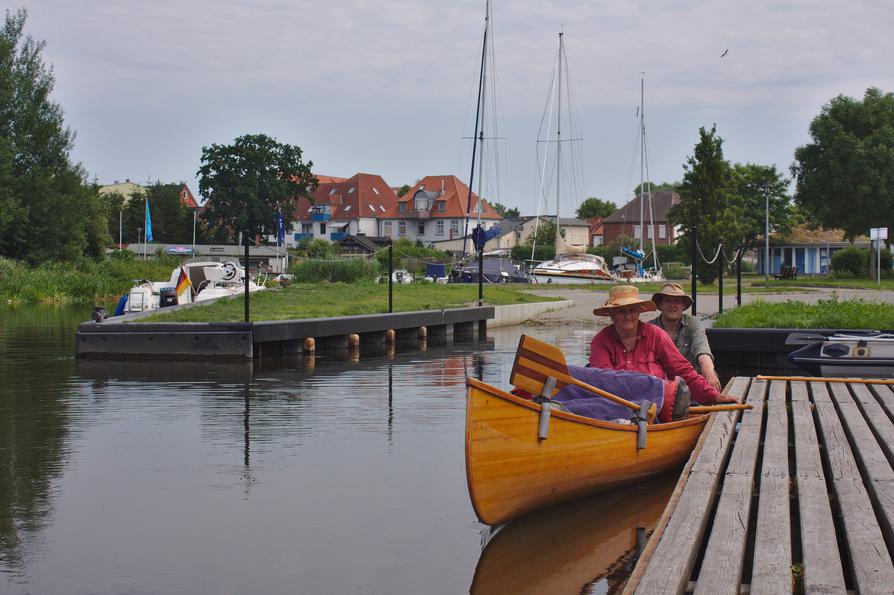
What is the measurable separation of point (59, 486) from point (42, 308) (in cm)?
3350

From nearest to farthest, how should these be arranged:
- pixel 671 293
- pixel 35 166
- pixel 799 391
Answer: pixel 671 293
pixel 799 391
pixel 35 166

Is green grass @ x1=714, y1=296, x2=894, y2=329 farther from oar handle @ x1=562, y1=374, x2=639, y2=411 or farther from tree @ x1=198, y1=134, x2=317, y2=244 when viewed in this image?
tree @ x1=198, y1=134, x2=317, y2=244

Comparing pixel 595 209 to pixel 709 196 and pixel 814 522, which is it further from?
pixel 814 522

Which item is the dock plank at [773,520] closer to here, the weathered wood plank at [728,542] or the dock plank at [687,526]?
the weathered wood plank at [728,542]

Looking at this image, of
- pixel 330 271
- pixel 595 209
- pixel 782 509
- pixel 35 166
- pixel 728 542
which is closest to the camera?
pixel 728 542

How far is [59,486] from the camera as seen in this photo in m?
9.43

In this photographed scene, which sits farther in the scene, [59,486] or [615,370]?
[59,486]

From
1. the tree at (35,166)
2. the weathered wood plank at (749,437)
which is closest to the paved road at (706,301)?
the weathered wood plank at (749,437)

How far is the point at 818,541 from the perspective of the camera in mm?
5301

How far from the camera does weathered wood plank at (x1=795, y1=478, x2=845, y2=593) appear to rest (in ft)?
15.3

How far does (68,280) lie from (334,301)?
2631 cm

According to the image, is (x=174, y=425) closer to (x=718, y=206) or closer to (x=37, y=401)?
(x=37, y=401)

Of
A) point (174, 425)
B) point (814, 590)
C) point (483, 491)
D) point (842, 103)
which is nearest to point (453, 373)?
point (174, 425)

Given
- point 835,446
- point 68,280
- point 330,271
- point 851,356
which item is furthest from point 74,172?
point 835,446
